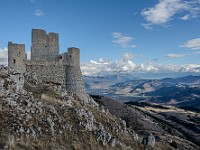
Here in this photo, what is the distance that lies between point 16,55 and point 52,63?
8.48 metres

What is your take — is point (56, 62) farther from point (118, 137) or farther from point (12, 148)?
point (12, 148)

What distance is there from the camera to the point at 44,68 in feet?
230

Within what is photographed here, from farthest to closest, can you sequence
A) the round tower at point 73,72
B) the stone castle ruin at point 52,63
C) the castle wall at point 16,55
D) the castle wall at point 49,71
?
the round tower at point 73,72, the castle wall at point 49,71, the stone castle ruin at point 52,63, the castle wall at point 16,55

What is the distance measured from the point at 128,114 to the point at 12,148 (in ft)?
290

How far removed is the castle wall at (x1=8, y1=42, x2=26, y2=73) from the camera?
64062 mm

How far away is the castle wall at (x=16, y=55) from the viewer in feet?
210

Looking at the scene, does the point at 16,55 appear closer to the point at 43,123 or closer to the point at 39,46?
the point at 39,46

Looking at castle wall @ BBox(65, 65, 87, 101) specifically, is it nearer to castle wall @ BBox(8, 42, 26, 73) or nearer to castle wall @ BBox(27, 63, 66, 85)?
castle wall @ BBox(27, 63, 66, 85)

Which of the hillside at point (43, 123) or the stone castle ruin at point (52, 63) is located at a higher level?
the stone castle ruin at point (52, 63)

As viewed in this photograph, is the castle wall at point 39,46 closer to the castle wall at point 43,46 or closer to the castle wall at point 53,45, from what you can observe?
the castle wall at point 43,46

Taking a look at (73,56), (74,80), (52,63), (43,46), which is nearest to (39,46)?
(43,46)

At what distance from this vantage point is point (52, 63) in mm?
70312

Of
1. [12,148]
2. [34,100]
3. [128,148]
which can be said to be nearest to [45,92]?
[34,100]

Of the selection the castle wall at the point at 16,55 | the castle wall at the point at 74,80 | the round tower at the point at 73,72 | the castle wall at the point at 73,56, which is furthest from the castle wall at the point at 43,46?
the castle wall at the point at 74,80
